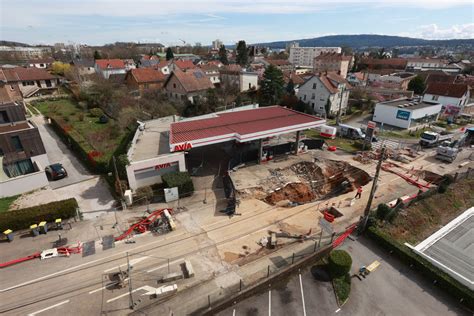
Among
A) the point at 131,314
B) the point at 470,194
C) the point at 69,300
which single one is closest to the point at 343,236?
the point at 131,314

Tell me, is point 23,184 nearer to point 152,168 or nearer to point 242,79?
point 152,168

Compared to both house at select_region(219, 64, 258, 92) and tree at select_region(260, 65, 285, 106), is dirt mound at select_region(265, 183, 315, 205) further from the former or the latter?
house at select_region(219, 64, 258, 92)


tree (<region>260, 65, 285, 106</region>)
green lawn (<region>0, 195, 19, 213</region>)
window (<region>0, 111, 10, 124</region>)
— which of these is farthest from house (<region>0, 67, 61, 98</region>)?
tree (<region>260, 65, 285, 106</region>)

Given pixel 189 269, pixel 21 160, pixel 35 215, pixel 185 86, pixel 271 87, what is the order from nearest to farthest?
pixel 189 269 < pixel 35 215 < pixel 21 160 < pixel 185 86 < pixel 271 87

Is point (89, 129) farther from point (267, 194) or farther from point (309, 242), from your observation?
point (309, 242)

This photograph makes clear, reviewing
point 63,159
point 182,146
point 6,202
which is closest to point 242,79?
point 182,146

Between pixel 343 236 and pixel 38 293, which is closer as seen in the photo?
pixel 38 293

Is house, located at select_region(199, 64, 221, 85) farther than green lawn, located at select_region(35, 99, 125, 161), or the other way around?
house, located at select_region(199, 64, 221, 85)
